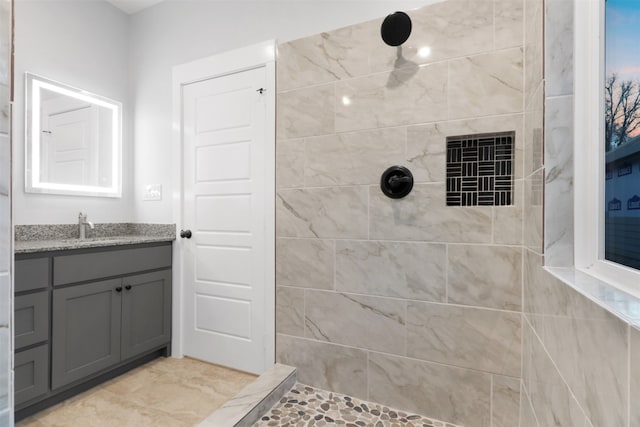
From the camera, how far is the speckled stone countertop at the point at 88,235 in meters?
1.75

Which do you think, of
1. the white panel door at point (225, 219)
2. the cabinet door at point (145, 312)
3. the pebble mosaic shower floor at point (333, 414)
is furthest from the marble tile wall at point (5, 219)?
the cabinet door at point (145, 312)

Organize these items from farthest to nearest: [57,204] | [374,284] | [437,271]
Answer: [57,204] < [374,284] < [437,271]

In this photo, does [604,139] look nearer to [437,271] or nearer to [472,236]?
[472,236]

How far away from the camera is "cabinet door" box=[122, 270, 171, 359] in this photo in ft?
6.69

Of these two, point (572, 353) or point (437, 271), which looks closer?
point (572, 353)

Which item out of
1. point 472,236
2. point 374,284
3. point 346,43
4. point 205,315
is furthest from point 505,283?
point 205,315

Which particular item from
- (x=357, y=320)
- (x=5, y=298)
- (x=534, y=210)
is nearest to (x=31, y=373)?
(x=5, y=298)

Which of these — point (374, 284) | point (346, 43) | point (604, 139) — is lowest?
point (374, 284)

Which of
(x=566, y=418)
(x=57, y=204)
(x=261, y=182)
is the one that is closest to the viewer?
(x=566, y=418)

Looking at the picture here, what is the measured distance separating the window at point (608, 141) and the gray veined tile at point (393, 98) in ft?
→ 2.08

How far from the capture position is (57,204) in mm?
2184

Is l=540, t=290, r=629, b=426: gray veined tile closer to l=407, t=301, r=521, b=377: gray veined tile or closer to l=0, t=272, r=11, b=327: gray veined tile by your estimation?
l=407, t=301, r=521, b=377: gray veined tile

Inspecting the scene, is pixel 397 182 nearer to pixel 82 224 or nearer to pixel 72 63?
pixel 82 224

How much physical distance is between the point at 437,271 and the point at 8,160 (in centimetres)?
150
